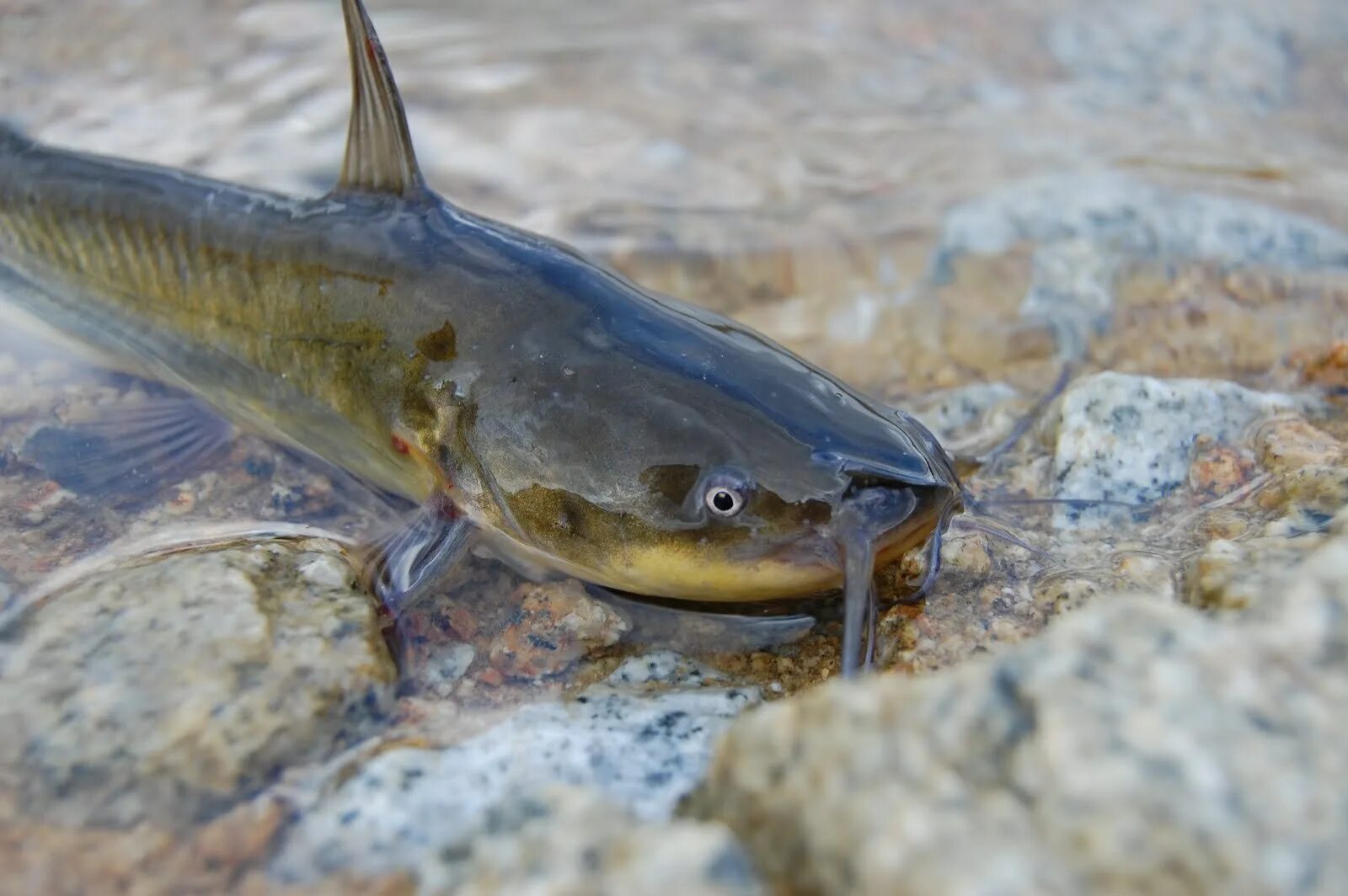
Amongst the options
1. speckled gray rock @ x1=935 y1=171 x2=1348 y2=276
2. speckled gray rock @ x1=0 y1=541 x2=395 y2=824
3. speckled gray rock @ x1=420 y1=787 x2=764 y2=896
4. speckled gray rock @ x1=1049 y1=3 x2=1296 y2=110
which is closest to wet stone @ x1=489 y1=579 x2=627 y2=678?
speckled gray rock @ x1=0 y1=541 x2=395 y2=824

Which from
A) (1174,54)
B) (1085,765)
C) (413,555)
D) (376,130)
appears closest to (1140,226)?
(1174,54)

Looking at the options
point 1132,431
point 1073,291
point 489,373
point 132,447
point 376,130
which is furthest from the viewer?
point 1073,291

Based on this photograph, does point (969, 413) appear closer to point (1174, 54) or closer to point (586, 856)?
point (586, 856)

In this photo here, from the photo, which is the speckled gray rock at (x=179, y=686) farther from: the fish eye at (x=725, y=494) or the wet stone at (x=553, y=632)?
the fish eye at (x=725, y=494)

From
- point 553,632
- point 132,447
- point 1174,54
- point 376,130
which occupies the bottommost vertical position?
point 553,632

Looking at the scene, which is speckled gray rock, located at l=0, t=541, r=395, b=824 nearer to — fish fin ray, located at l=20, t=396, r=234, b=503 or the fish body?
the fish body

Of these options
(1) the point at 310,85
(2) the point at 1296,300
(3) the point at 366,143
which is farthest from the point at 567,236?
(2) the point at 1296,300

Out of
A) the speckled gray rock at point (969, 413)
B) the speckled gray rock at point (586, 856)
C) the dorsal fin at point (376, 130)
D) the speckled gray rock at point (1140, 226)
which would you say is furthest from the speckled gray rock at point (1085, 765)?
the speckled gray rock at point (1140, 226)
